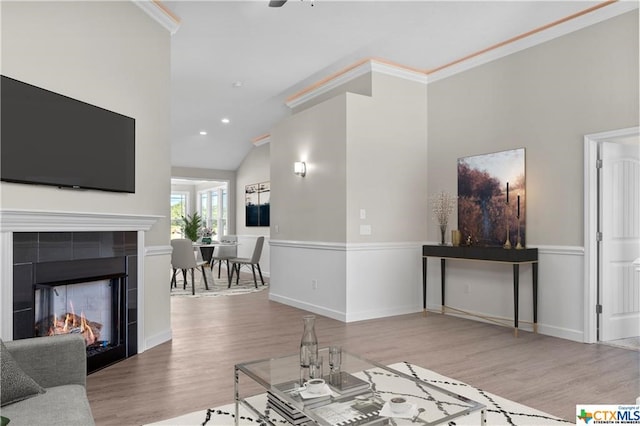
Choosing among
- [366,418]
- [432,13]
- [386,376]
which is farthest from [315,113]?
[366,418]

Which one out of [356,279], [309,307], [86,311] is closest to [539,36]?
[356,279]

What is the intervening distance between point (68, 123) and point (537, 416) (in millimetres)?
3699

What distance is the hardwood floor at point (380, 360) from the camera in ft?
9.55

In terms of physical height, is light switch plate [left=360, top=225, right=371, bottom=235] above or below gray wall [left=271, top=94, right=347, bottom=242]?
below

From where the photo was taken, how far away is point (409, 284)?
588 centimetres

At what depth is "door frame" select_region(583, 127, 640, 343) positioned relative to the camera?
429 cm

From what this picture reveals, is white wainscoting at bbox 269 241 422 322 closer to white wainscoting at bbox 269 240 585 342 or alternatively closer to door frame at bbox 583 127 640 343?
white wainscoting at bbox 269 240 585 342

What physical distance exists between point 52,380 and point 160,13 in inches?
132

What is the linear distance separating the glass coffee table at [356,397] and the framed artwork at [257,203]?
7.47 metres

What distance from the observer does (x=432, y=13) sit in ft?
14.5

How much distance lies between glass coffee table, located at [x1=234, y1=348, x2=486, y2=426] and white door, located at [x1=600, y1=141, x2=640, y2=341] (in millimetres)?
3122

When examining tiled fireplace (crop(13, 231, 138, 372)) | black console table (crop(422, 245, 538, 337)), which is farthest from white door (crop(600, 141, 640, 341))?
tiled fireplace (crop(13, 231, 138, 372))

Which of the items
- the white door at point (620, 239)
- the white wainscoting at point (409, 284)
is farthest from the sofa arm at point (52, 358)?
the white door at point (620, 239)

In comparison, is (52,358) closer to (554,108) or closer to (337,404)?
(337,404)
